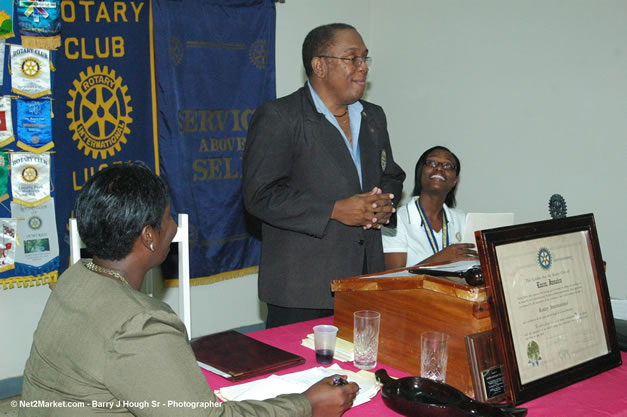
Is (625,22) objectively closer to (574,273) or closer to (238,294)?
(574,273)

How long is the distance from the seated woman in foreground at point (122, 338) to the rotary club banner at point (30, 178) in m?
2.01

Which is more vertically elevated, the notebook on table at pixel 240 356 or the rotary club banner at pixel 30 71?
the rotary club banner at pixel 30 71

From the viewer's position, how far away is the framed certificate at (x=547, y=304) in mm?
1332

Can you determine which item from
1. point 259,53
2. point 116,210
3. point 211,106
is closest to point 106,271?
point 116,210

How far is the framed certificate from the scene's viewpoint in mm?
1332

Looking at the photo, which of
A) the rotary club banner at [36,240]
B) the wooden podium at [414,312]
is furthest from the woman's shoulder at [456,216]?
the rotary club banner at [36,240]

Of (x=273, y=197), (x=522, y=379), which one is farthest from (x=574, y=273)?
(x=273, y=197)

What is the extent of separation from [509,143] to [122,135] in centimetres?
232

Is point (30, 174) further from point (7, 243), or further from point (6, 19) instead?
point (6, 19)

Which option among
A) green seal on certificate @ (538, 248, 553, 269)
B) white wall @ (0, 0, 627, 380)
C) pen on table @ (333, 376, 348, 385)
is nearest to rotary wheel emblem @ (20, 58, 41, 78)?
white wall @ (0, 0, 627, 380)

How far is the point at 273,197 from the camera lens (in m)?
2.21

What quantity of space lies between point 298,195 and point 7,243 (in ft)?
5.42

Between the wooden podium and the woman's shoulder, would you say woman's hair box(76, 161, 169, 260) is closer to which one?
the wooden podium

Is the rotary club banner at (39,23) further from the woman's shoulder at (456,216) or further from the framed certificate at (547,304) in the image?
the framed certificate at (547,304)
